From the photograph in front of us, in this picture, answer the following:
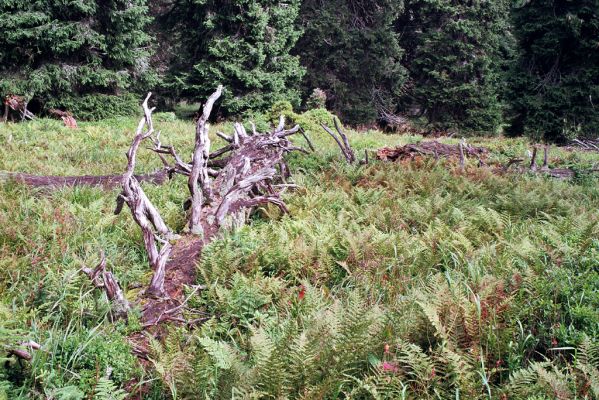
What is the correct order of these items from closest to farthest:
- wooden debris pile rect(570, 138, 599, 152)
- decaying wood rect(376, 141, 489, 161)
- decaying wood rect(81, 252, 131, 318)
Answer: decaying wood rect(81, 252, 131, 318) < decaying wood rect(376, 141, 489, 161) < wooden debris pile rect(570, 138, 599, 152)

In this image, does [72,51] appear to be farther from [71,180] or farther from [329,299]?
[329,299]

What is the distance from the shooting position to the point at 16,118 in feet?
51.7

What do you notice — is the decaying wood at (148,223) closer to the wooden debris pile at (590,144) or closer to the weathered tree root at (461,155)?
the weathered tree root at (461,155)

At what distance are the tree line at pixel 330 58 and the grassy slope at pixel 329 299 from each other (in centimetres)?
1244

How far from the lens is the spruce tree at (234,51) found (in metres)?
19.5

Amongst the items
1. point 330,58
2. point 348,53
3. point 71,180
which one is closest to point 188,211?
point 71,180

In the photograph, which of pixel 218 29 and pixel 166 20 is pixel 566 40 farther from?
pixel 166 20

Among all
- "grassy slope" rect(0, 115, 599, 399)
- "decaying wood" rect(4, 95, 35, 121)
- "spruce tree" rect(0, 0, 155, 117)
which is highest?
"spruce tree" rect(0, 0, 155, 117)

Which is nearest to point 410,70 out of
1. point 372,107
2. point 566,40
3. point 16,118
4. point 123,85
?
point 372,107

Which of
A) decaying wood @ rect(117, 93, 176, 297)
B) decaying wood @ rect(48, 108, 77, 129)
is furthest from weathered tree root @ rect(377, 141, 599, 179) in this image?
decaying wood @ rect(48, 108, 77, 129)

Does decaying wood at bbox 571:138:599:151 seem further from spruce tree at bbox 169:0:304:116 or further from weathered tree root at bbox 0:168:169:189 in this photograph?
spruce tree at bbox 169:0:304:116

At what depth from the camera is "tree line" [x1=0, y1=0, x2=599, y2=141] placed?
16.6 meters

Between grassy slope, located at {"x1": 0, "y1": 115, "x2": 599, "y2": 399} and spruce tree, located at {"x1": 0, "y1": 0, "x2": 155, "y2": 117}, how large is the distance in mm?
12083

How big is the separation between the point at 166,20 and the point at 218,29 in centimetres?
305
